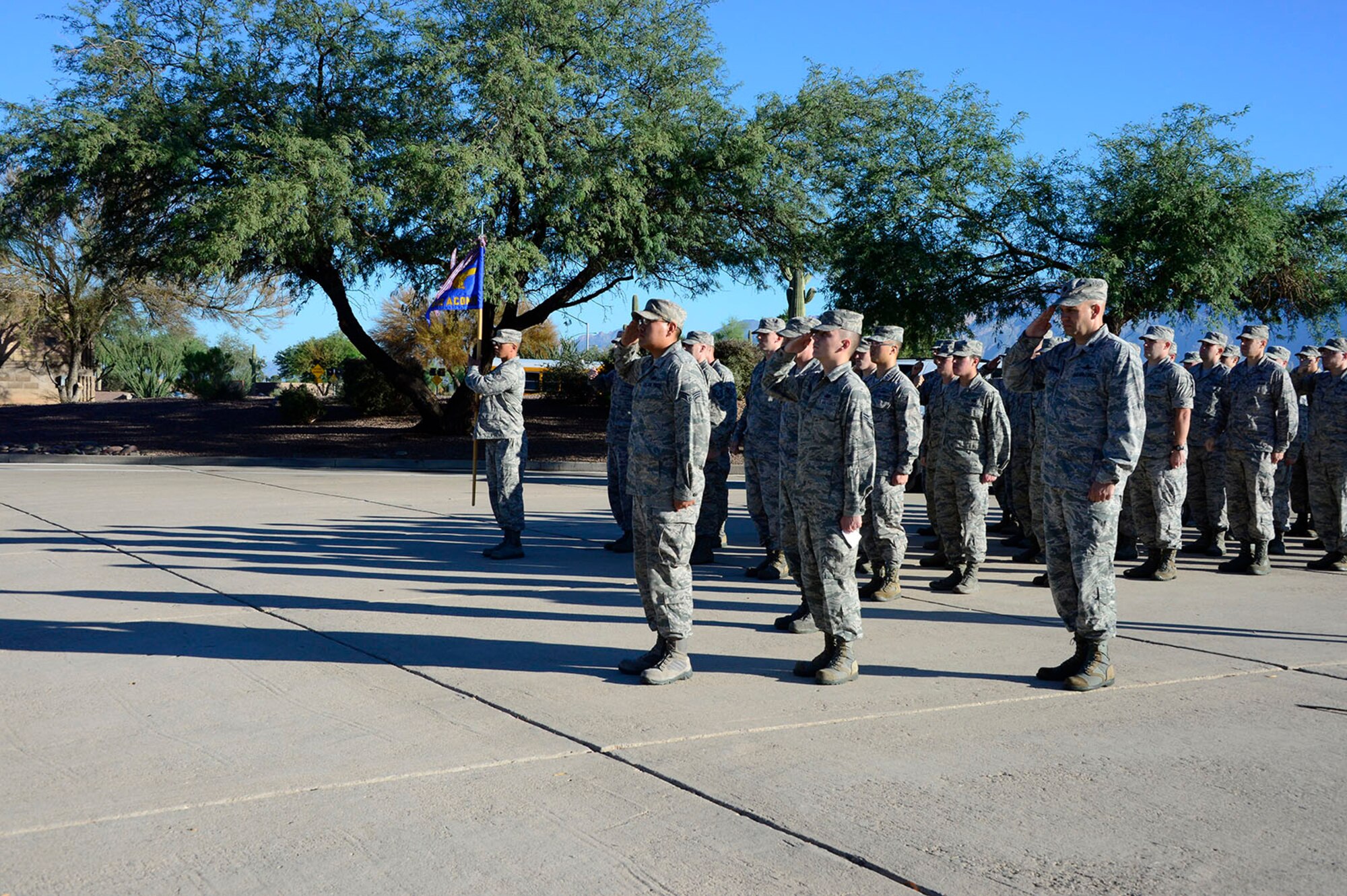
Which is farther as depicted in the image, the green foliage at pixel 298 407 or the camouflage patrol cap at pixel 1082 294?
the green foliage at pixel 298 407

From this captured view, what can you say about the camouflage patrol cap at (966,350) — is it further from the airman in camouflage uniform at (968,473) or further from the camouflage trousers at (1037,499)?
the camouflage trousers at (1037,499)

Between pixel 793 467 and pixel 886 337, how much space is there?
296 cm

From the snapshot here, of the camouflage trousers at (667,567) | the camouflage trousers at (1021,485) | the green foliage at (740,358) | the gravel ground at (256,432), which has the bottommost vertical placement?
the camouflage trousers at (667,567)

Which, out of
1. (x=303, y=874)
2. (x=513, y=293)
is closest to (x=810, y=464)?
(x=303, y=874)

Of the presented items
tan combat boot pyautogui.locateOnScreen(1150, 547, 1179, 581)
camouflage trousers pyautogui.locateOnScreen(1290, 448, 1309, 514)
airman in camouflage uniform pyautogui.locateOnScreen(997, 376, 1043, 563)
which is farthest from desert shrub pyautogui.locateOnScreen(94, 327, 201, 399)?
tan combat boot pyautogui.locateOnScreen(1150, 547, 1179, 581)

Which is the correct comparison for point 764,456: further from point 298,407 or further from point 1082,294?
point 298,407

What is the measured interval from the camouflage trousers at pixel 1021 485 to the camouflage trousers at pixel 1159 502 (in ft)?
3.07

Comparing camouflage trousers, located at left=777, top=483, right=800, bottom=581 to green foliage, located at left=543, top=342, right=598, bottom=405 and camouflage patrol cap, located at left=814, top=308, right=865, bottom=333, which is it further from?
green foliage, located at left=543, top=342, right=598, bottom=405

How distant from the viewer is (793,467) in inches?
255

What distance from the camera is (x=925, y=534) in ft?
42.4

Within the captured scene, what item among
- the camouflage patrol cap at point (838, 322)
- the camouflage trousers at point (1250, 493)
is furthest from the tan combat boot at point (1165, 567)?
the camouflage patrol cap at point (838, 322)

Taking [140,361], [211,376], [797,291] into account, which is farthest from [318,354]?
[797,291]

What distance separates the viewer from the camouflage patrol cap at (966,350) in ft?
31.1

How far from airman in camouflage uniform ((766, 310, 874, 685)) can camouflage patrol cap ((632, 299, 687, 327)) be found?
720 millimetres
